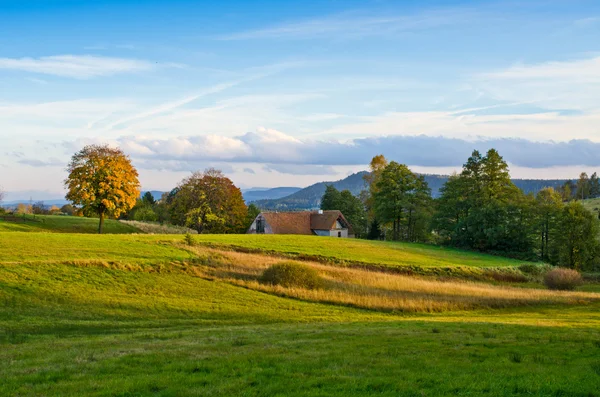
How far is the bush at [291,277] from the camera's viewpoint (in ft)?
95.9

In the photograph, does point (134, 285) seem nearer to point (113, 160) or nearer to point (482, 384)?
point (482, 384)

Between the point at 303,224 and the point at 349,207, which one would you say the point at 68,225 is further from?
the point at 349,207

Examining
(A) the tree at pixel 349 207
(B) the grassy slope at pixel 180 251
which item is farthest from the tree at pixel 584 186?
(B) the grassy slope at pixel 180 251

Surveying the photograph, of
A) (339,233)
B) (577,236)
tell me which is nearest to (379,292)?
(577,236)

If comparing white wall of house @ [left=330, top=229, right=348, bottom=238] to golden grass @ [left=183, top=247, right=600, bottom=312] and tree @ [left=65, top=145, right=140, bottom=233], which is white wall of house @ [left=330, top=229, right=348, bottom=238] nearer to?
tree @ [left=65, top=145, right=140, bottom=233]

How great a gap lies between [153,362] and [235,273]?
20.6 meters

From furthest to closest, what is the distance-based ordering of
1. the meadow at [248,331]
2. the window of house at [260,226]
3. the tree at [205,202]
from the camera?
the window of house at [260,226] → the tree at [205,202] → the meadow at [248,331]

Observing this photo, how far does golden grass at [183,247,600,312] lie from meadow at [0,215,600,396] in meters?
0.14

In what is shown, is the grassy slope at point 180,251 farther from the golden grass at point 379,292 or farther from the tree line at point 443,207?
the tree line at point 443,207

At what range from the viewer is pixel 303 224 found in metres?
88.1

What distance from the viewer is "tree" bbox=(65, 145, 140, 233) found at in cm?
5316

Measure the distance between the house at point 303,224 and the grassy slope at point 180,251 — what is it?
22958 millimetres

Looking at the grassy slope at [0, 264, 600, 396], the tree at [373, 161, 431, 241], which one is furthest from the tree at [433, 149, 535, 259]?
the grassy slope at [0, 264, 600, 396]

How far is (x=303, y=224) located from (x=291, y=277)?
58668 mm
